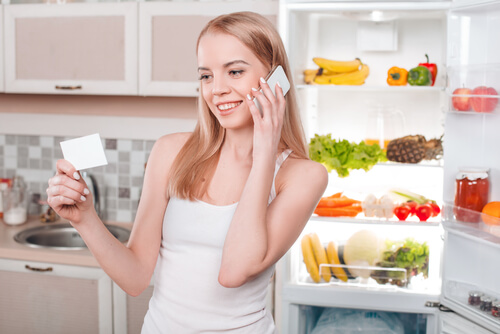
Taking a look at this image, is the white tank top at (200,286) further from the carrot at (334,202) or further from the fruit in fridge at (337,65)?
the fruit in fridge at (337,65)

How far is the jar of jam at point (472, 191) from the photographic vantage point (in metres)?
1.79

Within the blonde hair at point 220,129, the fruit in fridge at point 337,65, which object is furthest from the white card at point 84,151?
the fruit in fridge at point 337,65

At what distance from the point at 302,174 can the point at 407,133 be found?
1.33 m

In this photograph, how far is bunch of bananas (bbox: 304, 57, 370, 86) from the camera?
2.29 meters

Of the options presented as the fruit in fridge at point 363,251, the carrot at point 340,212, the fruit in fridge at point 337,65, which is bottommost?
the fruit in fridge at point 363,251

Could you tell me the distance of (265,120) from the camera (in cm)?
112

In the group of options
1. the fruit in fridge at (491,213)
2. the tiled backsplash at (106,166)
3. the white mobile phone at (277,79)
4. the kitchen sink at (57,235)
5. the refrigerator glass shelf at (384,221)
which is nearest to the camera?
the white mobile phone at (277,79)

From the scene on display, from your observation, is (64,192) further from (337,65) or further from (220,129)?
(337,65)

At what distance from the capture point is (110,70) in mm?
2453

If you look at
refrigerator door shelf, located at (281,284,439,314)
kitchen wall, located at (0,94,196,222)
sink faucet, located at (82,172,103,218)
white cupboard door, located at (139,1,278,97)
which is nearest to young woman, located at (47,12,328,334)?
refrigerator door shelf, located at (281,284,439,314)

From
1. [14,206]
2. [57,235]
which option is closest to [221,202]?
[57,235]

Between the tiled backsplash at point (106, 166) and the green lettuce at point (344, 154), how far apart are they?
993 millimetres

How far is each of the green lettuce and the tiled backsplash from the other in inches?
39.1

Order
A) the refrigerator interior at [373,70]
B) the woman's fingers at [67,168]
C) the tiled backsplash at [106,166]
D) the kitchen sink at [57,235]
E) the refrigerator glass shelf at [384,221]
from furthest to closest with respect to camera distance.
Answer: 1. the tiled backsplash at [106,166]
2. the kitchen sink at [57,235]
3. the refrigerator interior at [373,70]
4. the refrigerator glass shelf at [384,221]
5. the woman's fingers at [67,168]
